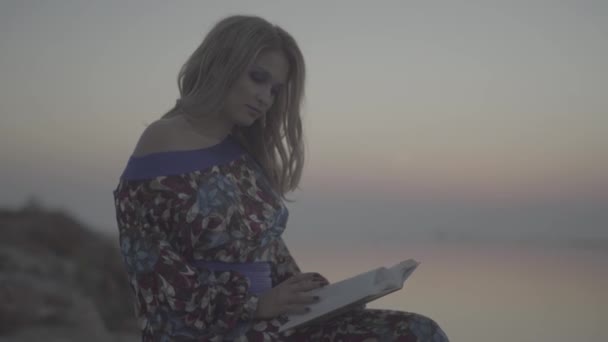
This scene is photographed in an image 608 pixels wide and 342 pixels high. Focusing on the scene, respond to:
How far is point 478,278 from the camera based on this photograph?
1112 centimetres

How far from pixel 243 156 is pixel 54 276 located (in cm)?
479

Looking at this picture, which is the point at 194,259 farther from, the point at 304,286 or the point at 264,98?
the point at 264,98

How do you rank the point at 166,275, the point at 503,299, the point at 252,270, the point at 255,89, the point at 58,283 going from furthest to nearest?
1. the point at 503,299
2. the point at 58,283
3. the point at 255,89
4. the point at 252,270
5. the point at 166,275

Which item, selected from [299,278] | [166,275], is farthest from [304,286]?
[166,275]

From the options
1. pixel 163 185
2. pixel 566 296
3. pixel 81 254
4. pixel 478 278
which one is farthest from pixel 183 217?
pixel 478 278

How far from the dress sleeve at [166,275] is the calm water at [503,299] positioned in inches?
191

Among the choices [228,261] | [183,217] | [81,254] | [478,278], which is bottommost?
[478,278]

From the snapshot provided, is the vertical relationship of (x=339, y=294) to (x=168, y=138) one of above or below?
below

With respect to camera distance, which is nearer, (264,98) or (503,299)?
(264,98)

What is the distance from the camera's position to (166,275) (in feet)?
5.95

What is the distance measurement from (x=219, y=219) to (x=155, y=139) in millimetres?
313

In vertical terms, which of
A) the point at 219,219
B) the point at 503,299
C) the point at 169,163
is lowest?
the point at 503,299

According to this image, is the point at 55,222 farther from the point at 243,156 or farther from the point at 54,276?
the point at 243,156

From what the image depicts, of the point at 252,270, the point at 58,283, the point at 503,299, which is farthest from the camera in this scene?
the point at 503,299
